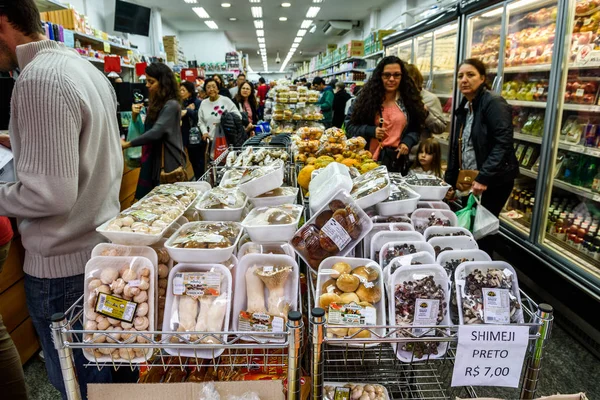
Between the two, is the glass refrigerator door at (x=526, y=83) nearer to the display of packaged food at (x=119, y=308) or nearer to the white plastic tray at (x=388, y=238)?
the white plastic tray at (x=388, y=238)

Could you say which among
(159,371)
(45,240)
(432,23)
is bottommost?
(159,371)

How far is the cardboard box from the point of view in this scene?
112 cm

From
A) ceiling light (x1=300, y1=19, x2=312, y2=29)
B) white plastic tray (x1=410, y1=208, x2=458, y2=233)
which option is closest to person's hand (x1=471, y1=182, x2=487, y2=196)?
white plastic tray (x1=410, y1=208, x2=458, y2=233)

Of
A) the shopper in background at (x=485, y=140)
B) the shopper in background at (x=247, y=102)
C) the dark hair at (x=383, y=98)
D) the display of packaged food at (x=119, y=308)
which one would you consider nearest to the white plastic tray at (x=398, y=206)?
the display of packaged food at (x=119, y=308)

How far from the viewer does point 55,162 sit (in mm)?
1214

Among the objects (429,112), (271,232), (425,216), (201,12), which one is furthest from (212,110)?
(201,12)

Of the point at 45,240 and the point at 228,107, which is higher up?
the point at 228,107

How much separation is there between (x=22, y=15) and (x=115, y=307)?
3.16ft

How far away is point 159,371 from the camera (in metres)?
1.43

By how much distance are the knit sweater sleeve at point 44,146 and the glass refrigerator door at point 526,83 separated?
11.1 ft

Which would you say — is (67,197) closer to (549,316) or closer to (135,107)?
(549,316)

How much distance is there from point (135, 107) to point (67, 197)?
11.1 ft

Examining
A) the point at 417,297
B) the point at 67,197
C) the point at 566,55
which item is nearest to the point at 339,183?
the point at 417,297

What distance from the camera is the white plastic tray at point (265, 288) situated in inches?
47.5
